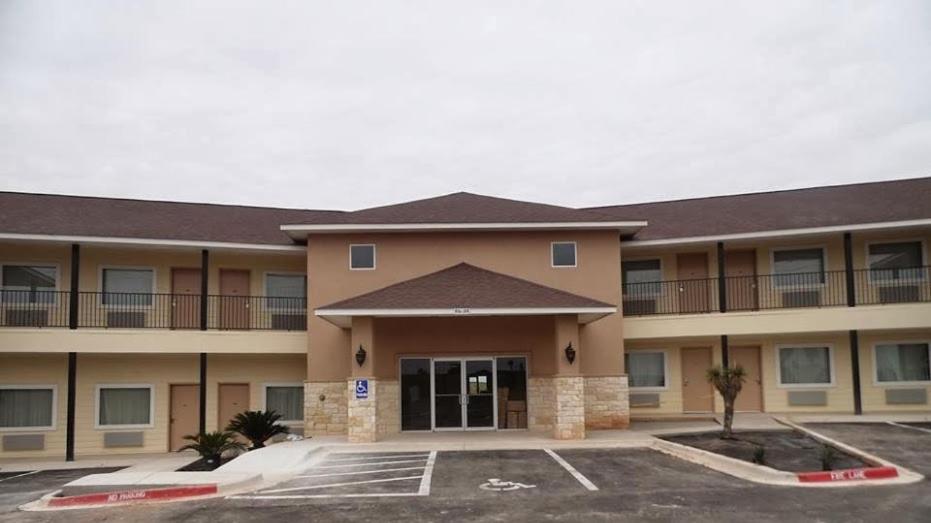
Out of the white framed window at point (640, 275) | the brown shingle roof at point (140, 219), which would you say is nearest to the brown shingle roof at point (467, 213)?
the white framed window at point (640, 275)

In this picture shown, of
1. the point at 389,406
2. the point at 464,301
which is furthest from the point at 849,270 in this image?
the point at 389,406

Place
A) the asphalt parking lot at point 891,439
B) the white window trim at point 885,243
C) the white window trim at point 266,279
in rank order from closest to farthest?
1. the asphalt parking lot at point 891,439
2. the white window trim at point 885,243
3. the white window trim at point 266,279

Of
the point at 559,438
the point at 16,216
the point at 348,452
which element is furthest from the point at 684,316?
the point at 16,216

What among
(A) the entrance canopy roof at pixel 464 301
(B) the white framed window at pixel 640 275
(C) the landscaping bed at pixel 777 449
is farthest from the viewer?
(B) the white framed window at pixel 640 275

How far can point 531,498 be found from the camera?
42.5 ft

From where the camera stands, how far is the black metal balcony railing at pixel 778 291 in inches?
901

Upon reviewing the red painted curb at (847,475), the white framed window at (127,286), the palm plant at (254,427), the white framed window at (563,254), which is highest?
the white framed window at (563,254)

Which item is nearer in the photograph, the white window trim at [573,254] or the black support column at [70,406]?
the black support column at [70,406]

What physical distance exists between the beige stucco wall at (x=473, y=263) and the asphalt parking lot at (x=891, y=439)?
5.84m

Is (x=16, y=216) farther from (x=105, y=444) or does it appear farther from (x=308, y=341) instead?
(x=308, y=341)

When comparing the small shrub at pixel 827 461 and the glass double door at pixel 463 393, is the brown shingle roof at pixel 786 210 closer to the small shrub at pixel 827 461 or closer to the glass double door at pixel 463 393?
the glass double door at pixel 463 393

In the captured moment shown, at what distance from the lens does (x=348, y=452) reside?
18781mm

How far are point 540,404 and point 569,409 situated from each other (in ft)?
7.27

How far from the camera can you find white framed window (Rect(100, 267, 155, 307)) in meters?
23.2
